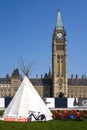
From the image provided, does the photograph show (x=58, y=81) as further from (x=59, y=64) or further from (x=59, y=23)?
(x=59, y=23)

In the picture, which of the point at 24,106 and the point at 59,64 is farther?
the point at 59,64

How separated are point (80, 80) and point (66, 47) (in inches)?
634

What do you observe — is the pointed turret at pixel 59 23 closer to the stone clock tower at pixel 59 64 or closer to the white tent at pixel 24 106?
the stone clock tower at pixel 59 64

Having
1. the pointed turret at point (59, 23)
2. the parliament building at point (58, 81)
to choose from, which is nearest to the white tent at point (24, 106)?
the parliament building at point (58, 81)

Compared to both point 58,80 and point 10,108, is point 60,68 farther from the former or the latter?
point 10,108

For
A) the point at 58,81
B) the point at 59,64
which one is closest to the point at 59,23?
the point at 59,64

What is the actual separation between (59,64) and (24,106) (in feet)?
309

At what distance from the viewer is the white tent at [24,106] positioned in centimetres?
3075

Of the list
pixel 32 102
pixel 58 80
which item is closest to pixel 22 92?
pixel 32 102

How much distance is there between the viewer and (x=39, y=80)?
13775 centimetres

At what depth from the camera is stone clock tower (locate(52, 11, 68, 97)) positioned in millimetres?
123312

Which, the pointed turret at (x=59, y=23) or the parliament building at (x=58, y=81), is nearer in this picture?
the parliament building at (x=58, y=81)

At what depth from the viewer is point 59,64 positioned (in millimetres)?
124938

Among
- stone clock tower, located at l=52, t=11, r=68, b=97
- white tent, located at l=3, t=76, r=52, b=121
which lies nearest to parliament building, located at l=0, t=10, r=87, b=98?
stone clock tower, located at l=52, t=11, r=68, b=97
